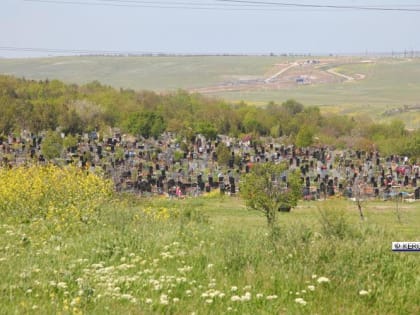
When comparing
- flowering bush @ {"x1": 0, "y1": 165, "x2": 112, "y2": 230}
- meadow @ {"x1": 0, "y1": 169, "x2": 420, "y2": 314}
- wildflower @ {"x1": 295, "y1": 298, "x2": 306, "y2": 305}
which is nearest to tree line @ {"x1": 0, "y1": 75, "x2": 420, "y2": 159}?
flowering bush @ {"x1": 0, "y1": 165, "x2": 112, "y2": 230}

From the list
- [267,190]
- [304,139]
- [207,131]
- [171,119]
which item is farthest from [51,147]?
[171,119]

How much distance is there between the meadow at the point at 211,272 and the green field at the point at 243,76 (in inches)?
4069

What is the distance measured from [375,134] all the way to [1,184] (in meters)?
59.2

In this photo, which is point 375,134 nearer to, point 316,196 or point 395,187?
point 395,187

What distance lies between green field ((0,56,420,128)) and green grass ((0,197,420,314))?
103541 mm

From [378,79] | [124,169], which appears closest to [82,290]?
[124,169]

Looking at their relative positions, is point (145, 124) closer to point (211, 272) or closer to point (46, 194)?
point (46, 194)

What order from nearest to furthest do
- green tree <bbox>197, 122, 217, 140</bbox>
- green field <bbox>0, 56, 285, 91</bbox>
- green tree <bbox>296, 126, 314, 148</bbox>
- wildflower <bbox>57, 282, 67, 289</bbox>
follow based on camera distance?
1. wildflower <bbox>57, 282, 67, 289</bbox>
2. green tree <bbox>296, 126, 314, 148</bbox>
3. green tree <bbox>197, 122, 217, 140</bbox>
4. green field <bbox>0, 56, 285, 91</bbox>

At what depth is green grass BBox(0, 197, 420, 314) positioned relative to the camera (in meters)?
5.91

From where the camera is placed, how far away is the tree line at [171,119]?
2281 inches

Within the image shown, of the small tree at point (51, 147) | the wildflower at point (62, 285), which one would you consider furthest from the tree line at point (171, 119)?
the wildflower at point (62, 285)

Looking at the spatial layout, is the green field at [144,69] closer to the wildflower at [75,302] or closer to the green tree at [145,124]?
the green tree at [145,124]

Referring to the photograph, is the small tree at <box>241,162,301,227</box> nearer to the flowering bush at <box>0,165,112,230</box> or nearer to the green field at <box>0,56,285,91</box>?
the flowering bush at <box>0,165,112,230</box>

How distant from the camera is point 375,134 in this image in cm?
7056
